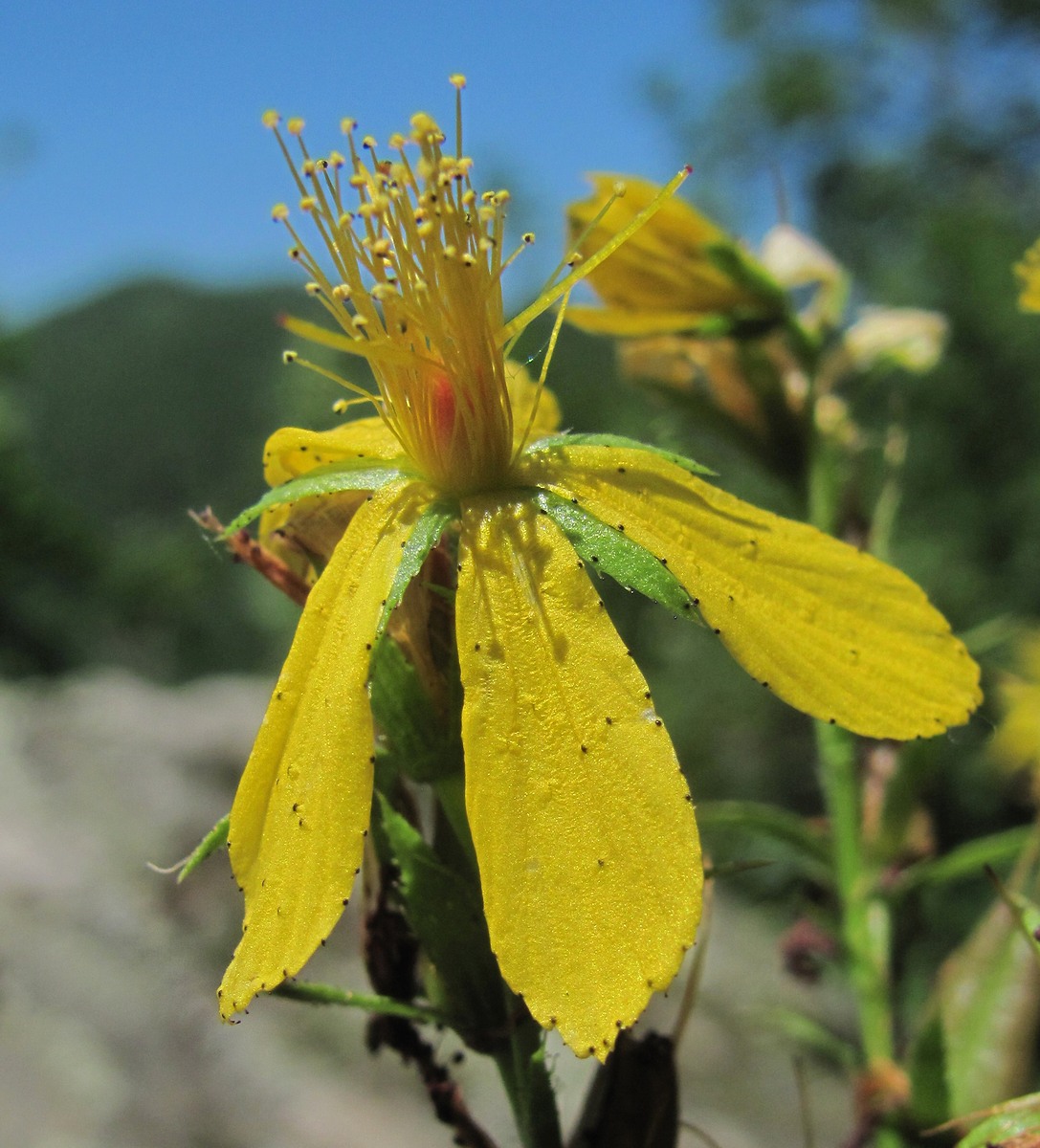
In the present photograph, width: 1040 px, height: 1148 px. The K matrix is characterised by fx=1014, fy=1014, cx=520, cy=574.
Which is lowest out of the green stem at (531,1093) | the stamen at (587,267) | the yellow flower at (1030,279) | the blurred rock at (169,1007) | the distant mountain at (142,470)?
the distant mountain at (142,470)

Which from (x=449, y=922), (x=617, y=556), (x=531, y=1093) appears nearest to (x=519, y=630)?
(x=617, y=556)

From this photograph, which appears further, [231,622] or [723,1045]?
[231,622]

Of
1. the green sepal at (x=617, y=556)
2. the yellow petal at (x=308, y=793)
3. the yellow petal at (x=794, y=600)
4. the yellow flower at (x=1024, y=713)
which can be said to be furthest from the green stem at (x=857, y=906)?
the yellow flower at (x=1024, y=713)

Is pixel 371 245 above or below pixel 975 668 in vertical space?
above

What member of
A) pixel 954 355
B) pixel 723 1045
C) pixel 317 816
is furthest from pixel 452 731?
pixel 954 355

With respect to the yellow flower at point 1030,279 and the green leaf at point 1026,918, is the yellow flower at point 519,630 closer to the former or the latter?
the green leaf at point 1026,918

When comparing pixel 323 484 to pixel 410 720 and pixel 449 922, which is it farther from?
pixel 449 922

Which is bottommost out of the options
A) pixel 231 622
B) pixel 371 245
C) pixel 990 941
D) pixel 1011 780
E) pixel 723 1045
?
pixel 231 622

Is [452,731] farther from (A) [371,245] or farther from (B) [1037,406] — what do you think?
(B) [1037,406]
